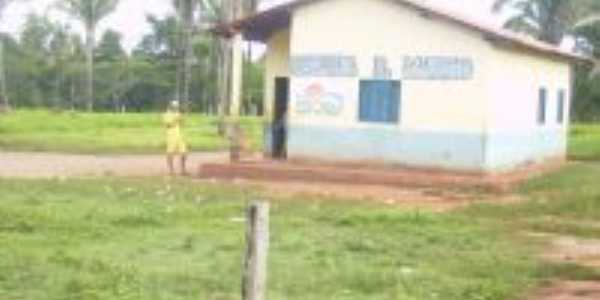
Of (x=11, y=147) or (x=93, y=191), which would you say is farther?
Answer: (x=11, y=147)

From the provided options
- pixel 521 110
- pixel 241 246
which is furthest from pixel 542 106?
→ pixel 241 246

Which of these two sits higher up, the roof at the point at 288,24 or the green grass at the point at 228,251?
the roof at the point at 288,24

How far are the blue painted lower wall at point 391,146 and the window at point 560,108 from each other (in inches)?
368

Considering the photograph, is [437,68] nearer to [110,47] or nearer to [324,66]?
[324,66]

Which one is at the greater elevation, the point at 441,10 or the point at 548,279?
the point at 441,10

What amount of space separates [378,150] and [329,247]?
1198cm

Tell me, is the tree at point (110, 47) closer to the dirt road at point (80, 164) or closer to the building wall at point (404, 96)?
the dirt road at point (80, 164)

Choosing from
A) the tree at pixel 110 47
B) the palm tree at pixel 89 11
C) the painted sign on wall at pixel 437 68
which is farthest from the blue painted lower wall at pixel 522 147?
the tree at pixel 110 47

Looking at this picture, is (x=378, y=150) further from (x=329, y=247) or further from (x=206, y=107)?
(x=206, y=107)

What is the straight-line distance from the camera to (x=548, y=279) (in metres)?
13.2

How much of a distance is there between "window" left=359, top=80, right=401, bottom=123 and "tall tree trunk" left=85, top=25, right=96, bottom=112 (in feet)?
160

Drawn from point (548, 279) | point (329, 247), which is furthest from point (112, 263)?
point (548, 279)

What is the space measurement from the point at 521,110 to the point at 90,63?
48406 mm

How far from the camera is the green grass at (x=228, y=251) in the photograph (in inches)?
451
